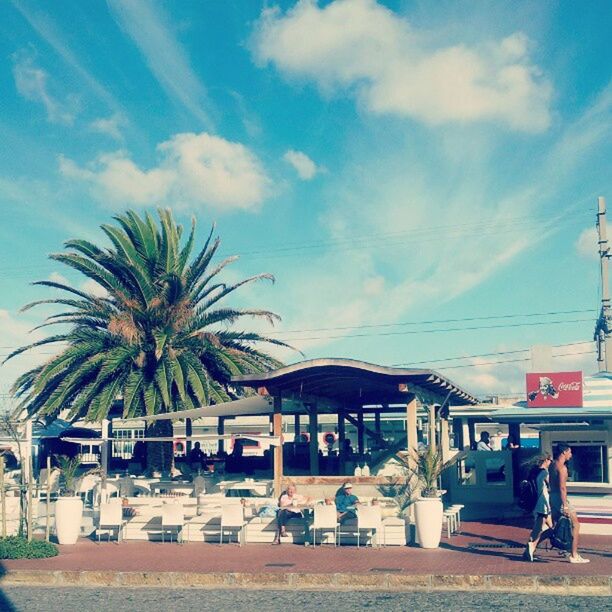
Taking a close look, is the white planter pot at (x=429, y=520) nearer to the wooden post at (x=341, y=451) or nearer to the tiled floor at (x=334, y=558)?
the tiled floor at (x=334, y=558)

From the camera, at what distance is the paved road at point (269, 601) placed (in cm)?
994

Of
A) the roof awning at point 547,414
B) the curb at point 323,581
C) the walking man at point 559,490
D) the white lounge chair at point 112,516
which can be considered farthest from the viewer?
the roof awning at point 547,414

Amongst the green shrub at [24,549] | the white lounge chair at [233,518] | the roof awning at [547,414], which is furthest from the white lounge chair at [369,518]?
the green shrub at [24,549]

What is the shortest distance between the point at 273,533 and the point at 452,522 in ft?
11.6

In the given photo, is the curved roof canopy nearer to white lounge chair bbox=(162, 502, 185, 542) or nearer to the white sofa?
the white sofa

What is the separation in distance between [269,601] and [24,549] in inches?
208

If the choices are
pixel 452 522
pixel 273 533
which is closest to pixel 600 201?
pixel 452 522

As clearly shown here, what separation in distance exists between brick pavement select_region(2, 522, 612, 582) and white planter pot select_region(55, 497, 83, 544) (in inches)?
9.9

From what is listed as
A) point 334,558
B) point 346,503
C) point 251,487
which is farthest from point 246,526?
point 334,558

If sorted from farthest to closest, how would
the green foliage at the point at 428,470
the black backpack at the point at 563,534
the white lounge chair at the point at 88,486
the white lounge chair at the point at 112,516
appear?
the white lounge chair at the point at 88,486
the white lounge chair at the point at 112,516
the green foliage at the point at 428,470
the black backpack at the point at 563,534

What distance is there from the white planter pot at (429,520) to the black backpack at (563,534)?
7.57ft

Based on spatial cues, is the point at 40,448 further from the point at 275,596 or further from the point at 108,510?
the point at 275,596

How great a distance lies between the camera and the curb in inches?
426

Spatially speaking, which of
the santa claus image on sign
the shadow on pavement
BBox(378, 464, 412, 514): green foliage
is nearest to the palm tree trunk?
BBox(378, 464, 412, 514): green foliage
